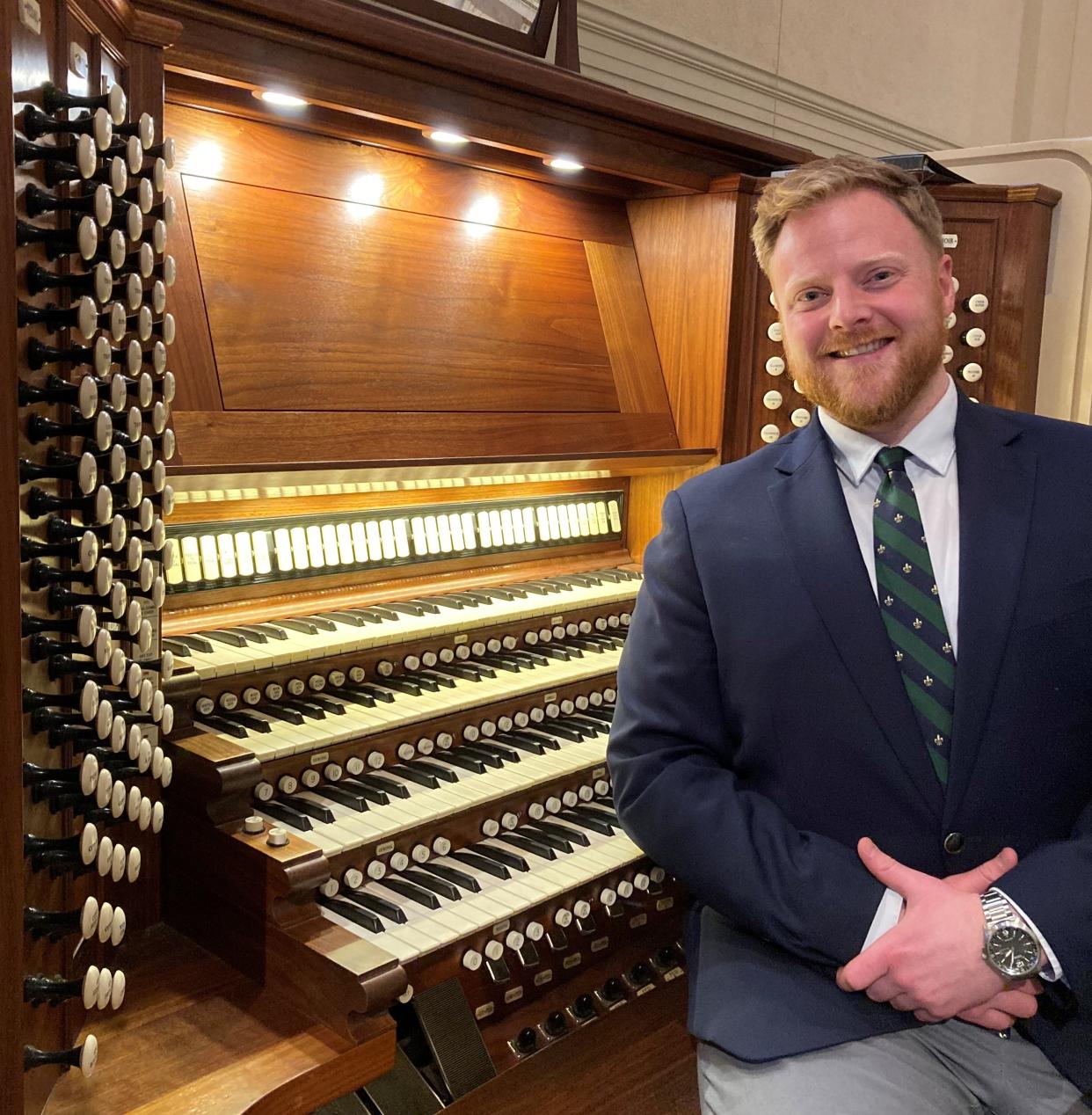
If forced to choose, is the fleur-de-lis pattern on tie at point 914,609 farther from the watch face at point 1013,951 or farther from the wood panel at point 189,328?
the wood panel at point 189,328

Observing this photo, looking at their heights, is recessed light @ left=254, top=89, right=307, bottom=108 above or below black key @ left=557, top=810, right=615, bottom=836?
above

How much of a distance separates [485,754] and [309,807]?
461 millimetres

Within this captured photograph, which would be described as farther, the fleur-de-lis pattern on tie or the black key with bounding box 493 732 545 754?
the black key with bounding box 493 732 545 754

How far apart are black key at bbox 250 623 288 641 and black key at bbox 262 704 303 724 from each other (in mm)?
147

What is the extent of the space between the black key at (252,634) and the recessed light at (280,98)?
114cm

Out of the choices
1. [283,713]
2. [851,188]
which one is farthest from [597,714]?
[851,188]

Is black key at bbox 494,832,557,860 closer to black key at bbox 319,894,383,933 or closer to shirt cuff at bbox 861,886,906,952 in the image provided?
black key at bbox 319,894,383,933

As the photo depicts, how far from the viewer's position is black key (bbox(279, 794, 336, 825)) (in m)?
2.13

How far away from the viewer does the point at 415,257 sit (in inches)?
109

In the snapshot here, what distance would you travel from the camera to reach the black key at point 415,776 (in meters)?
2.32

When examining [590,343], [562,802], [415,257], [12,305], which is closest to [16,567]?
[12,305]

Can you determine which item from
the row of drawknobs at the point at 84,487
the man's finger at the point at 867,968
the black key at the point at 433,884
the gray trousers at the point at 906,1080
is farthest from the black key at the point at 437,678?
the man's finger at the point at 867,968

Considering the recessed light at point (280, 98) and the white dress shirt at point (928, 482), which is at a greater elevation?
the recessed light at point (280, 98)

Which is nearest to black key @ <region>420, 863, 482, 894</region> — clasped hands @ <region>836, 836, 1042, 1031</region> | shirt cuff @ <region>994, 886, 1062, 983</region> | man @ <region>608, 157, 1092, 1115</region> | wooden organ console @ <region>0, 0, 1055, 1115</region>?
wooden organ console @ <region>0, 0, 1055, 1115</region>
